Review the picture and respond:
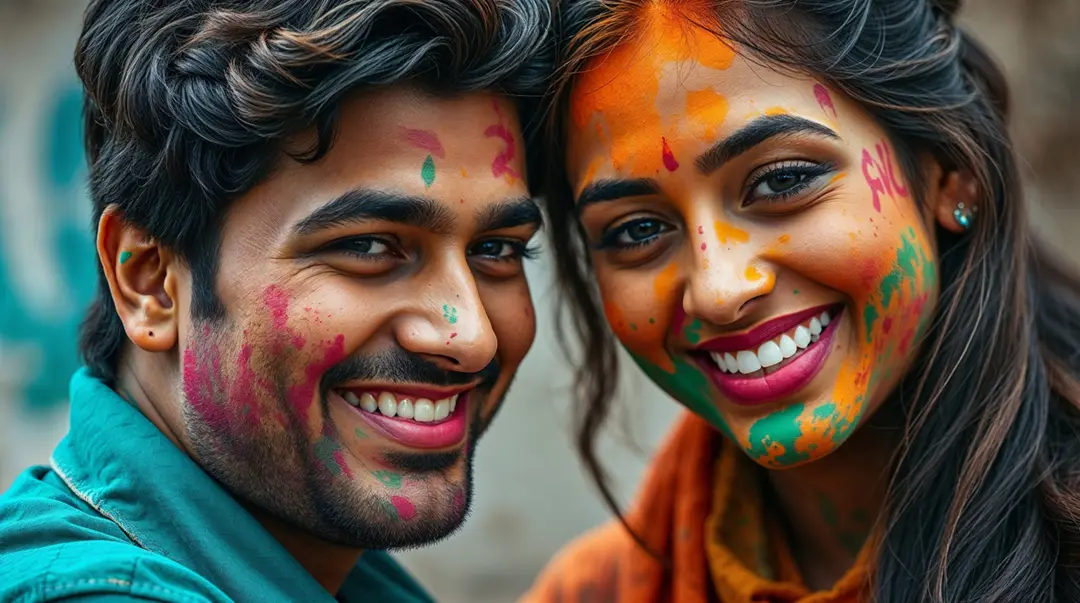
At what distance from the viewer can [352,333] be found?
95.0 inches

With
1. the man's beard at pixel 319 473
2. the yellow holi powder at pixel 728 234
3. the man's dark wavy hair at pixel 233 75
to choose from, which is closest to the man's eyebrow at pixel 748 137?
the yellow holi powder at pixel 728 234

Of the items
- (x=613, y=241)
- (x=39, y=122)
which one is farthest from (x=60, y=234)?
(x=613, y=241)

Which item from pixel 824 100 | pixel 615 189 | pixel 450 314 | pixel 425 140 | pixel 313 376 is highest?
pixel 824 100

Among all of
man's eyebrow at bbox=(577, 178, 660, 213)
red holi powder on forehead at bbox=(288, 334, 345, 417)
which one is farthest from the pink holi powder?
man's eyebrow at bbox=(577, 178, 660, 213)

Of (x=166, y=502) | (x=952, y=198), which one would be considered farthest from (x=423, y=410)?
(x=952, y=198)

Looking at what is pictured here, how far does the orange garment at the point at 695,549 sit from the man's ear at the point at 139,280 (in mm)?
1405

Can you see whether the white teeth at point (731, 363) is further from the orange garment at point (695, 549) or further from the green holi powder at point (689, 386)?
the orange garment at point (695, 549)

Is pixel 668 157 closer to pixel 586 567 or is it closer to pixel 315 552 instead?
pixel 315 552

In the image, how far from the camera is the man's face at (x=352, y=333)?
2412 millimetres

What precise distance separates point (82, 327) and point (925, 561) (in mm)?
2000

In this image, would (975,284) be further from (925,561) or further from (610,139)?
(610,139)

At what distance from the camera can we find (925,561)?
2590 millimetres

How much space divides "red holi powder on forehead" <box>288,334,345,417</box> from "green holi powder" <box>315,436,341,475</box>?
0.07 m

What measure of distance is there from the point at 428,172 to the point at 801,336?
87cm
